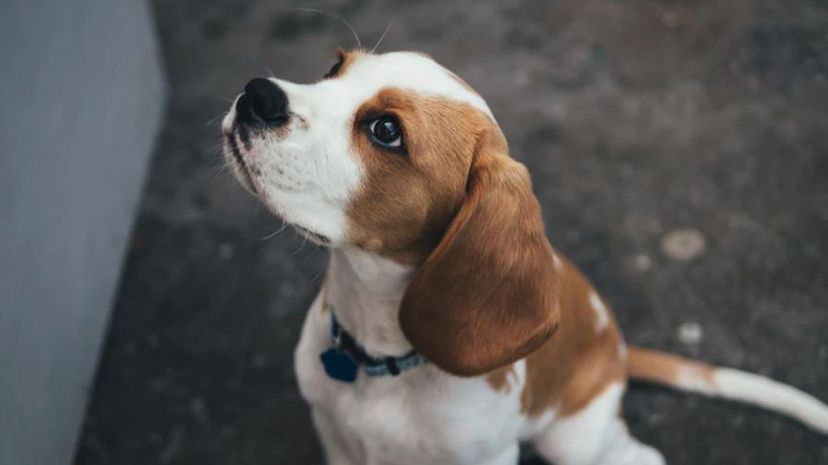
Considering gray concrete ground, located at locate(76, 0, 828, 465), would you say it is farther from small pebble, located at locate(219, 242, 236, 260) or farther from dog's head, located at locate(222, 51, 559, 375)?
dog's head, located at locate(222, 51, 559, 375)

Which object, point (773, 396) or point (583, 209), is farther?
point (583, 209)

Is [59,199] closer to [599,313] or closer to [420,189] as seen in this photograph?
[420,189]

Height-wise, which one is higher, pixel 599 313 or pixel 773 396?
pixel 599 313

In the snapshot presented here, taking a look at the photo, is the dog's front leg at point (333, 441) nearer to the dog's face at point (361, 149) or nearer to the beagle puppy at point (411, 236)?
the beagle puppy at point (411, 236)

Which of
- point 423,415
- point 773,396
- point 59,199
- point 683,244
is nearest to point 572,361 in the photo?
point 423,415

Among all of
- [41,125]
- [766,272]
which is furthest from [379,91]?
[766,272]

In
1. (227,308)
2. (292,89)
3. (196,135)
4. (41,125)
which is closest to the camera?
(292,89)

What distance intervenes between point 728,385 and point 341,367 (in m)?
1.28

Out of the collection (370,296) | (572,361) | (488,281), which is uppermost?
(488,281)

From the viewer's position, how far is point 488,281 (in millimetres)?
1804

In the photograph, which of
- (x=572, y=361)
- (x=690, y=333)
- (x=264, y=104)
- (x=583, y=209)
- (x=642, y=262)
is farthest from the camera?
(x=583, y=209)

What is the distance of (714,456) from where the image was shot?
281 centimetres

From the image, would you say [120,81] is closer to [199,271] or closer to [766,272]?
[199,271]

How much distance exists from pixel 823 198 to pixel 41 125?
288cm
